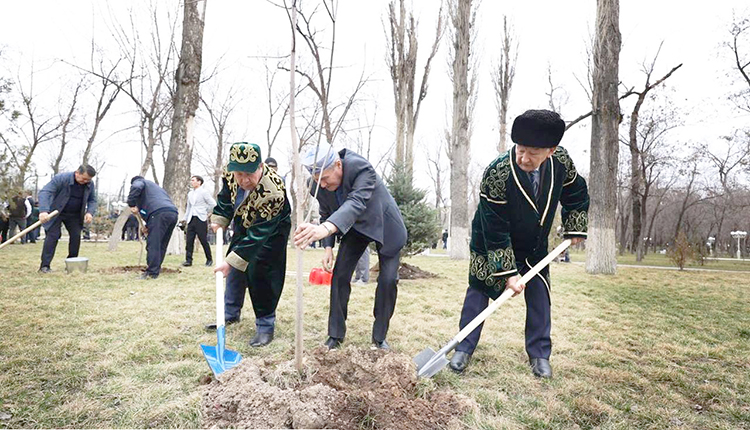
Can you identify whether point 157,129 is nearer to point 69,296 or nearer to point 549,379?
point 69,296

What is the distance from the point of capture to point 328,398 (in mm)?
2166

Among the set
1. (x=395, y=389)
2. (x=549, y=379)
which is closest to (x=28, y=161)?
(x=395, y=389)

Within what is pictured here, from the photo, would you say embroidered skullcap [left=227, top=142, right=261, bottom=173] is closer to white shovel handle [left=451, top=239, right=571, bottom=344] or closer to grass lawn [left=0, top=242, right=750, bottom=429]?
grass lawn [left=0, top=242, right=750, bottom=429]

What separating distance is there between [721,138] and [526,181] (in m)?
22.7

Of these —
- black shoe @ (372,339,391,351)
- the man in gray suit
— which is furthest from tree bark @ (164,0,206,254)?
black shoe @ (372,339,391,351)

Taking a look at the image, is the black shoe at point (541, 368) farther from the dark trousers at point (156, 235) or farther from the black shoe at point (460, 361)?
the dark trousers at point (156, 235)

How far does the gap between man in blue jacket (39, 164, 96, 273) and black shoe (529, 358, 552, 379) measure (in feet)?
21.9

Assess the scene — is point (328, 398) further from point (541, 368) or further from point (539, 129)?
point (539, 129)

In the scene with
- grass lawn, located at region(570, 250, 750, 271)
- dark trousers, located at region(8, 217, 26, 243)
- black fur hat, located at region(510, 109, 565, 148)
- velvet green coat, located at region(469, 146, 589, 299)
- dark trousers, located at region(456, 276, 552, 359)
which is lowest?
grass lawn, located at region(570, 250, 750, 271)

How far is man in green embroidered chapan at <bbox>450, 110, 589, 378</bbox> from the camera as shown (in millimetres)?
2928

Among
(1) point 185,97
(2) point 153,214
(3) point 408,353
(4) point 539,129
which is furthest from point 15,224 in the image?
(4) point 539,129

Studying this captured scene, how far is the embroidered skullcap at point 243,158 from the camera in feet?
10.6

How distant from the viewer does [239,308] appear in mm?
4137

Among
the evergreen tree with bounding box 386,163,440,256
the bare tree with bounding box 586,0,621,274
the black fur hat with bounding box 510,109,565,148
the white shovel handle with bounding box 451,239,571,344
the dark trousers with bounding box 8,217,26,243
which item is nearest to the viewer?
the black fur hat with bounding box 510,109,565,148
